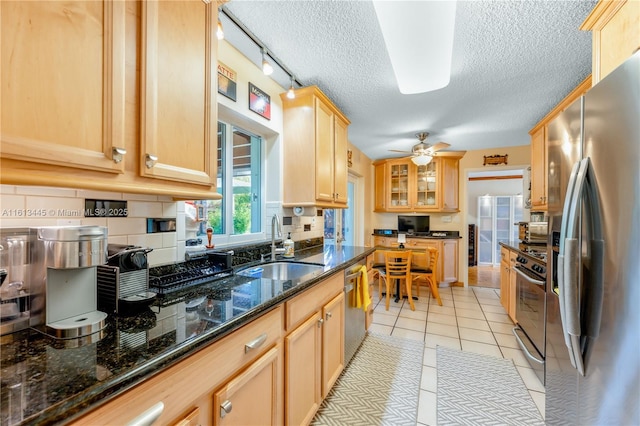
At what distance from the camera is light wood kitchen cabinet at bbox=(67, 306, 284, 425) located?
623mm

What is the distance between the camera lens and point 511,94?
8.49 feet

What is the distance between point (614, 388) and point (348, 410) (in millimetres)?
1354

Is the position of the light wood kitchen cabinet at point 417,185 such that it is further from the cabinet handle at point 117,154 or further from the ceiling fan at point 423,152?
the cabinet handle at point 117,154

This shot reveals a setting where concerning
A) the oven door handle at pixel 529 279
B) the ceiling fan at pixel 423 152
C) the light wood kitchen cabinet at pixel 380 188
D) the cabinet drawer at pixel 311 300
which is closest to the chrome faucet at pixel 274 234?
the cabinet drawer at pixel 311 300

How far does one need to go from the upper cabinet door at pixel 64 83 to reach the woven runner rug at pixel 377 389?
1809mm

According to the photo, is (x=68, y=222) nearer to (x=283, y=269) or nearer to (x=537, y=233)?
(x=283, y=269)

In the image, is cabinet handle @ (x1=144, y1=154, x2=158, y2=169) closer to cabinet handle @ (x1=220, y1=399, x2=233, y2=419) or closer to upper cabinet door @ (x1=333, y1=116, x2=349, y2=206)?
cabinet handle @ (x1=220, y1=399, x2=233, y2=419)

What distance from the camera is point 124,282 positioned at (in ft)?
3.32

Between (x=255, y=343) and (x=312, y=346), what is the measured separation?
0.59 m

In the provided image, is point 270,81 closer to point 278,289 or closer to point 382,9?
point 382,9

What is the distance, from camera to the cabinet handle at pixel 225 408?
87cm

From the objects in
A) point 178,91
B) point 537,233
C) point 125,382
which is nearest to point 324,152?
point 178,91

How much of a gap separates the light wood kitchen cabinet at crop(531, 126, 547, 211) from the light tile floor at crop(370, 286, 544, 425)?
4.74ft

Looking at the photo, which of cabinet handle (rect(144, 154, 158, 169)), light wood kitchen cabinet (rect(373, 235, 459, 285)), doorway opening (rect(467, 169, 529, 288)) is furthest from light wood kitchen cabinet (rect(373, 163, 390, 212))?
cabinet handle (rect(144, 154, 158, 169))
